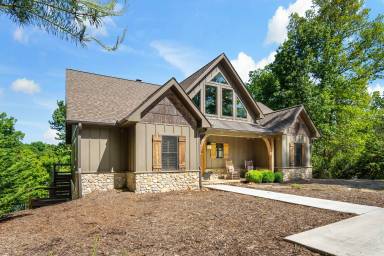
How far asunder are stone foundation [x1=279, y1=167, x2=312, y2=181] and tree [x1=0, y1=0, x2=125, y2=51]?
611 inches

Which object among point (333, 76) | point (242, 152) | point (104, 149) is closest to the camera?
point (104, 149)

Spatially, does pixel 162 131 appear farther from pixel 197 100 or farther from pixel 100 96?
pixel 100 96

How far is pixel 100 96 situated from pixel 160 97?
12.4ft

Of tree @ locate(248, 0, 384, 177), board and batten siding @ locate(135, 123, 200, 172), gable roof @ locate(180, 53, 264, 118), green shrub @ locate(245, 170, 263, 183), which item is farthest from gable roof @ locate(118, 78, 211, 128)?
tree @ locate(248, 0, 384, 177)

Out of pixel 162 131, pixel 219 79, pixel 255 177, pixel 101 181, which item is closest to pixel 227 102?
pixel 219 79

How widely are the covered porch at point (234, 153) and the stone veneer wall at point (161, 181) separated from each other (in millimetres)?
2669

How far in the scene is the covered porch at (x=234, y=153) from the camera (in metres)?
15.2

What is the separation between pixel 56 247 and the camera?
5047 millimetres

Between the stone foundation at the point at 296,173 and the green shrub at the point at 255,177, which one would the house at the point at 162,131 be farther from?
the green shrub at the point at 255,177

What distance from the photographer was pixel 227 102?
15.9m

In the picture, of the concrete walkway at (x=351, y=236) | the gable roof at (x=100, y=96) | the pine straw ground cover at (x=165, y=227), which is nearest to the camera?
the concrete walkway at (x=351, y=236)

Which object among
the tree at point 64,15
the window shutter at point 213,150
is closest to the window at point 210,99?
the window shutter at point 213,150

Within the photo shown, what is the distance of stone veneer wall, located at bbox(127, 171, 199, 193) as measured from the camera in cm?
1085

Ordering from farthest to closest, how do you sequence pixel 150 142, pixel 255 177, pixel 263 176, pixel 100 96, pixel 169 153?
1. pixel 263 176
2. pixel 255 177
3. pixel 100 96
4. pixel 169 153
5. pixel 150 142
